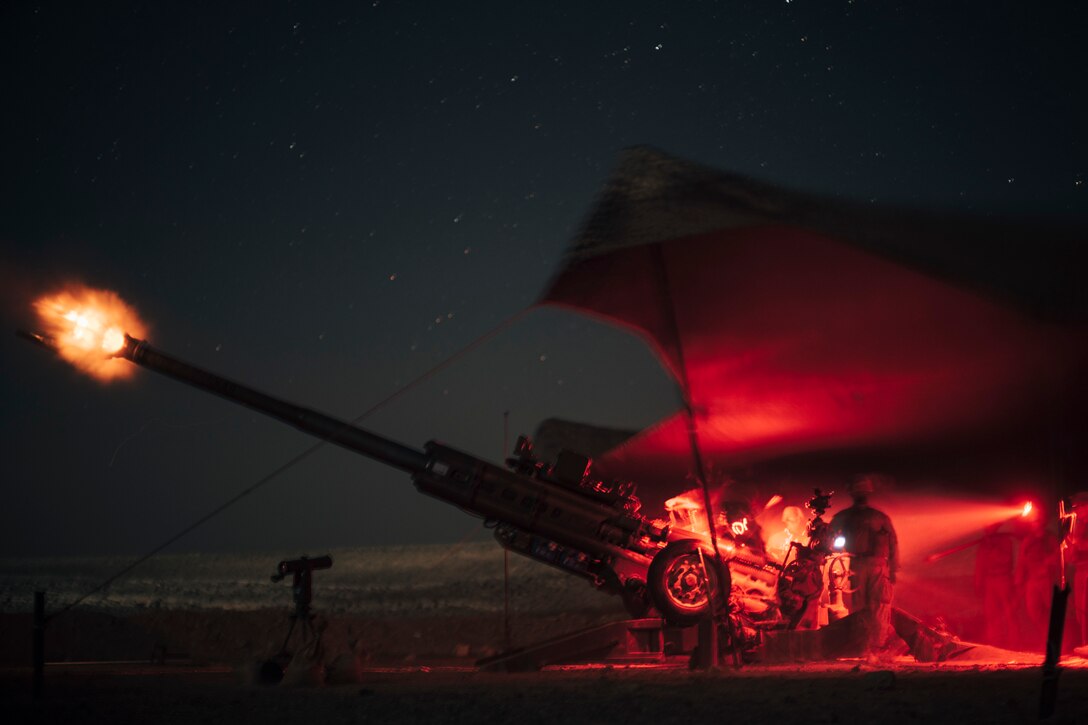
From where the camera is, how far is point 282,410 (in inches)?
471

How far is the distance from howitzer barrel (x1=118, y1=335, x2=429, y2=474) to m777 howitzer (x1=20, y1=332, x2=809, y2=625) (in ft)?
0.04

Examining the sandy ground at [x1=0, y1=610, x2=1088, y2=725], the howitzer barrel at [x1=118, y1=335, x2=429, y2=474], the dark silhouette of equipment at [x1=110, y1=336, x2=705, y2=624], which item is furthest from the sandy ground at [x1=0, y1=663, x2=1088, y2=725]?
the howitzer barrel at [x1=118, y1=335, x2=429, y2=474]

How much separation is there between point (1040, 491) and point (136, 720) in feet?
41.9

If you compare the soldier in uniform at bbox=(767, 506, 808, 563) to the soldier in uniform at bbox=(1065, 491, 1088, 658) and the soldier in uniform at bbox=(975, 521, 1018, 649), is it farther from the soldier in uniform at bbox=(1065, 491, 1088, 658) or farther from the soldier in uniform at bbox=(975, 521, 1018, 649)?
the soldier in uniform at bbox=(1065, 491, 1088, 658)

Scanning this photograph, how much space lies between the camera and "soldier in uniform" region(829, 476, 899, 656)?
40.4 ft

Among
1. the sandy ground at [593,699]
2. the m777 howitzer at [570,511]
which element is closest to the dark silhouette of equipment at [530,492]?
the m777 howitzer at [570,511]

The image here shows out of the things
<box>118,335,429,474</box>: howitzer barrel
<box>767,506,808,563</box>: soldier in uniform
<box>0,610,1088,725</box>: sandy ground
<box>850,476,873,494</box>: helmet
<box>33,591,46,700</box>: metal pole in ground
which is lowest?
<box>0,610,1088,725</box>: sandy ground

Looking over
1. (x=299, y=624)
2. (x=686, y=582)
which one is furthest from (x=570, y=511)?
(x=299, y=624)

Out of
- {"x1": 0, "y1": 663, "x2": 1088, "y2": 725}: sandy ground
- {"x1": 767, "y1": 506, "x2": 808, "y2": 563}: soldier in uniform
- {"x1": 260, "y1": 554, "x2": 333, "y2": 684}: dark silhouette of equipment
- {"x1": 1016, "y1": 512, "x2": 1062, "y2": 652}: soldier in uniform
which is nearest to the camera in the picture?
{"x1": 0, "y1": 663, "x2": 1088, "y2": 725}: sandy ground

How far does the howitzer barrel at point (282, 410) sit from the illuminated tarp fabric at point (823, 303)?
2702 millimetres

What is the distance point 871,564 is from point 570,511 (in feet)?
12.3

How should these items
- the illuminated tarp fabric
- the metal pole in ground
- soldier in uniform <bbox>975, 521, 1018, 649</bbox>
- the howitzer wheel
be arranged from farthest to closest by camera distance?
soldier in uniform <bbox>975, 521, 1018, 649</bbox>
the howitzer wheel
the illuminated tarp fabric
the metal pole in ground

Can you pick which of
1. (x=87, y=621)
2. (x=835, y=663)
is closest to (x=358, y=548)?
(x=87, y=621)

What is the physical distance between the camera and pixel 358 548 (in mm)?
89125
